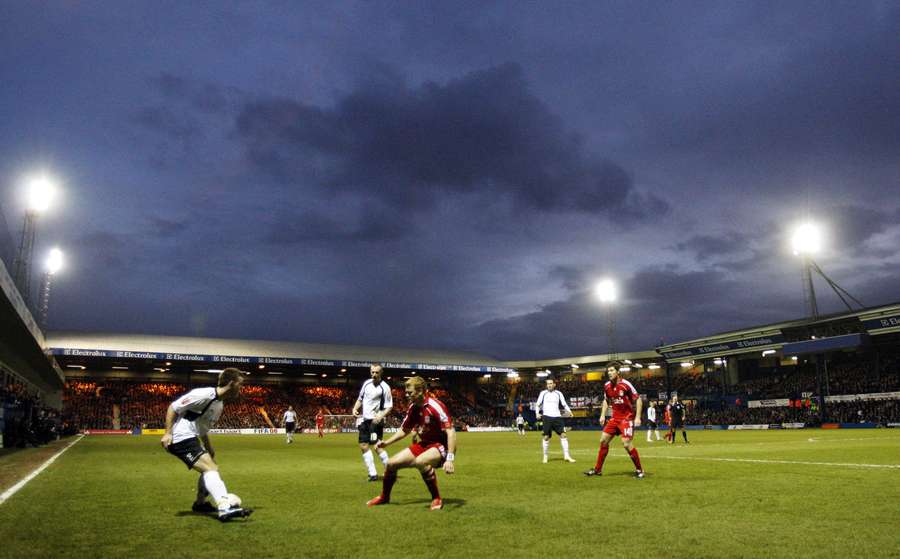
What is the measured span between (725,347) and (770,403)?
22.2 ft

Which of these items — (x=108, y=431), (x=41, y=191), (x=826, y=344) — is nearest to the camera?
(x=41, y=191)

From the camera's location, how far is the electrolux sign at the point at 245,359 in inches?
2176

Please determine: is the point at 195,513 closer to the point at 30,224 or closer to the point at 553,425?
the point at 553,425

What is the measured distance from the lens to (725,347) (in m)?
62.8

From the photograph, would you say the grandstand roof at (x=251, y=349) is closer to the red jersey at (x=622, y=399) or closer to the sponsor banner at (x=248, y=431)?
the sponsor banner at (x=248, y=431)

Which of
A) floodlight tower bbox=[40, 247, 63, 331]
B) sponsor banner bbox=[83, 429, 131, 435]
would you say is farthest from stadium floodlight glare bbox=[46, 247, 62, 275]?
sponsor banner bbox=[83, 429, 131, 435]

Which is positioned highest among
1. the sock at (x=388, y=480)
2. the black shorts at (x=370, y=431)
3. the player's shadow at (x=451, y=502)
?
the black shorts at (x=370, y=431)

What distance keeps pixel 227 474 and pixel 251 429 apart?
157ft

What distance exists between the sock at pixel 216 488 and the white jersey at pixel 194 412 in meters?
0.52

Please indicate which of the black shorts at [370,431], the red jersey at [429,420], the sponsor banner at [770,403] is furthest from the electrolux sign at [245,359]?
the red jersey at [429,420]

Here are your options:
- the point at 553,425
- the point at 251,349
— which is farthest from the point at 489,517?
the point at 251,349

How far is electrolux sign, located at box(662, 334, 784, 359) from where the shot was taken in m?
58.9

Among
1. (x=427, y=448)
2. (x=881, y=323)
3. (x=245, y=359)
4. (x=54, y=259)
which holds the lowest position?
(x=427, y=448)

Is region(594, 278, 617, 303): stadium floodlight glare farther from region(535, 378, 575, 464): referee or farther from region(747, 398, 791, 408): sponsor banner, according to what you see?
region(535, 378, 575, 464): referee
